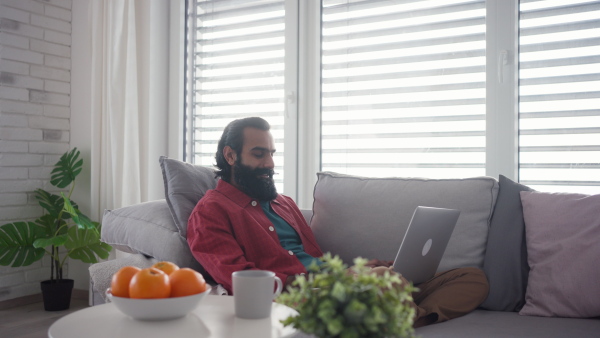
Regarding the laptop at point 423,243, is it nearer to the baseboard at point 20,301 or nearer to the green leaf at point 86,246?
the green leaf at point 86,246

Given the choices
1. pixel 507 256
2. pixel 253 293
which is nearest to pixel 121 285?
pixel 253 293

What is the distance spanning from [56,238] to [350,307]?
113 inches

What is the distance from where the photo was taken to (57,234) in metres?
3.55

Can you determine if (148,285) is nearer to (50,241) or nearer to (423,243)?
(423,243)

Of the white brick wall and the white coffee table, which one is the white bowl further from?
the white brick wall

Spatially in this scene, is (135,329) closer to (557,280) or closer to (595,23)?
(557,280)

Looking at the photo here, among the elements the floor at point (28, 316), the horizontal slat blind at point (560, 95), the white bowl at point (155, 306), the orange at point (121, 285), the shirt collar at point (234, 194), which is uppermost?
the horizontal slat blind at point (560, 95)

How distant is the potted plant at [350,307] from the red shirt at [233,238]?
1.03 meters

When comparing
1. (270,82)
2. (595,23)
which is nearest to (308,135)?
(270,82)

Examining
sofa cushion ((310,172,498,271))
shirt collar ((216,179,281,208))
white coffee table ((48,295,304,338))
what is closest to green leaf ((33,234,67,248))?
shirt collar ((216,179,281,208))

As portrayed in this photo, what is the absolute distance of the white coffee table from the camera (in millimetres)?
1146

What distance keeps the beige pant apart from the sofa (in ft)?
0.13

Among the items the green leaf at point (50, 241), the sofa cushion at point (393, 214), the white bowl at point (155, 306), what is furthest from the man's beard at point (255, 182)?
the green leaf at point (50, 241)

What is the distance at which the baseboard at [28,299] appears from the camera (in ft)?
11.3
